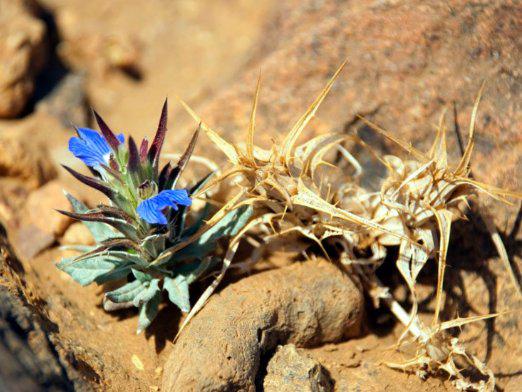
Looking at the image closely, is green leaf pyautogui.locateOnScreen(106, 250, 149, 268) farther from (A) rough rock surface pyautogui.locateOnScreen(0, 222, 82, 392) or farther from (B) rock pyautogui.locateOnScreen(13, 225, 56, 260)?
(B) rock pyautogui.locateOnScreen(13, 225, 56, 260)

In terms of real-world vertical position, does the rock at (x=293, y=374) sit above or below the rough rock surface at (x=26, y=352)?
below

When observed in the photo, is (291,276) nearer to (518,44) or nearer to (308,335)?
(308,335)

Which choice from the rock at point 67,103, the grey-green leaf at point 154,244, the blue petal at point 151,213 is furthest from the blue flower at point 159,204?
the rock at point 67,103

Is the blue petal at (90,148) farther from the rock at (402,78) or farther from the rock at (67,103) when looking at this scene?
the rock at (67,103)

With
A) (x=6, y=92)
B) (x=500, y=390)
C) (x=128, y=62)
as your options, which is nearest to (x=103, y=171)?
(x=500, y=390)

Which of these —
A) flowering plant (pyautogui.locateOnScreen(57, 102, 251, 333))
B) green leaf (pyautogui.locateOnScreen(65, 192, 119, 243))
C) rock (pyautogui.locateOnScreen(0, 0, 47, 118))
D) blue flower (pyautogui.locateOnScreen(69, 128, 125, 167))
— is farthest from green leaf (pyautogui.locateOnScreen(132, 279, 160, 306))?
rock (pyautogui.locateOnScreen(0, 0, 47, 118))

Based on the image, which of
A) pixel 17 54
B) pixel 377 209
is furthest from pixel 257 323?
pixel 17 54

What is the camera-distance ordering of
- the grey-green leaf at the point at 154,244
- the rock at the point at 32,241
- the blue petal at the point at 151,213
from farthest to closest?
1. the rock at the point at 32,241
2. the grey-green leaf at the point at 154,244
3. the blue petal at the point at 151,213
